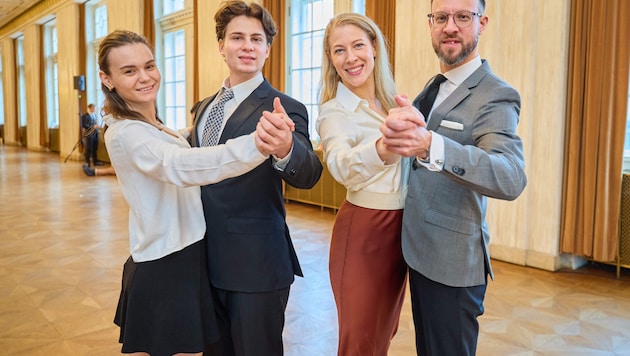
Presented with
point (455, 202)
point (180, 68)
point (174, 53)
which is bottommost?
point (455, 202)

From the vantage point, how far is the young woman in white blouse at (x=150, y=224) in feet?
5.41

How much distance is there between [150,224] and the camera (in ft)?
5.44

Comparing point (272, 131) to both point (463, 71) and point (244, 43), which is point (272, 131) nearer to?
point (244, 43)

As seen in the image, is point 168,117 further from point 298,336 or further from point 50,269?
point 298,336

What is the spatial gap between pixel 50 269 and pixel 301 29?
529 centimetres

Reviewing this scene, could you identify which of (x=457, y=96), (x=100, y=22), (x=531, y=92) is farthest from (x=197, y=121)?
(x=100, y=22)

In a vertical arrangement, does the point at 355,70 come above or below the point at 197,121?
above

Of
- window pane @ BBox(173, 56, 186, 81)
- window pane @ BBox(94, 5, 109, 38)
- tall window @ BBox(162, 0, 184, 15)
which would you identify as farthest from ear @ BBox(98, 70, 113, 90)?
window pane @ BBox(94, 5, 109, 38)

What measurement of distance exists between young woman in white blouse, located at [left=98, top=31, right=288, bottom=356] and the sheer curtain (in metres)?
3.84

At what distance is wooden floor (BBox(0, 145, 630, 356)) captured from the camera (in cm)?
321

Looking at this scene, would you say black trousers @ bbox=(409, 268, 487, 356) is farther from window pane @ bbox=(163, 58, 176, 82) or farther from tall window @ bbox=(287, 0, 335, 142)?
window pane @ bbox=(163, 58, 176, 82)

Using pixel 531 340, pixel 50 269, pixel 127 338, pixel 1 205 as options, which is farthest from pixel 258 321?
pixel 1 205

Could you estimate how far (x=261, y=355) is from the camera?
176cm

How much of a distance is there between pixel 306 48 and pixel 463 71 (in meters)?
6.95
